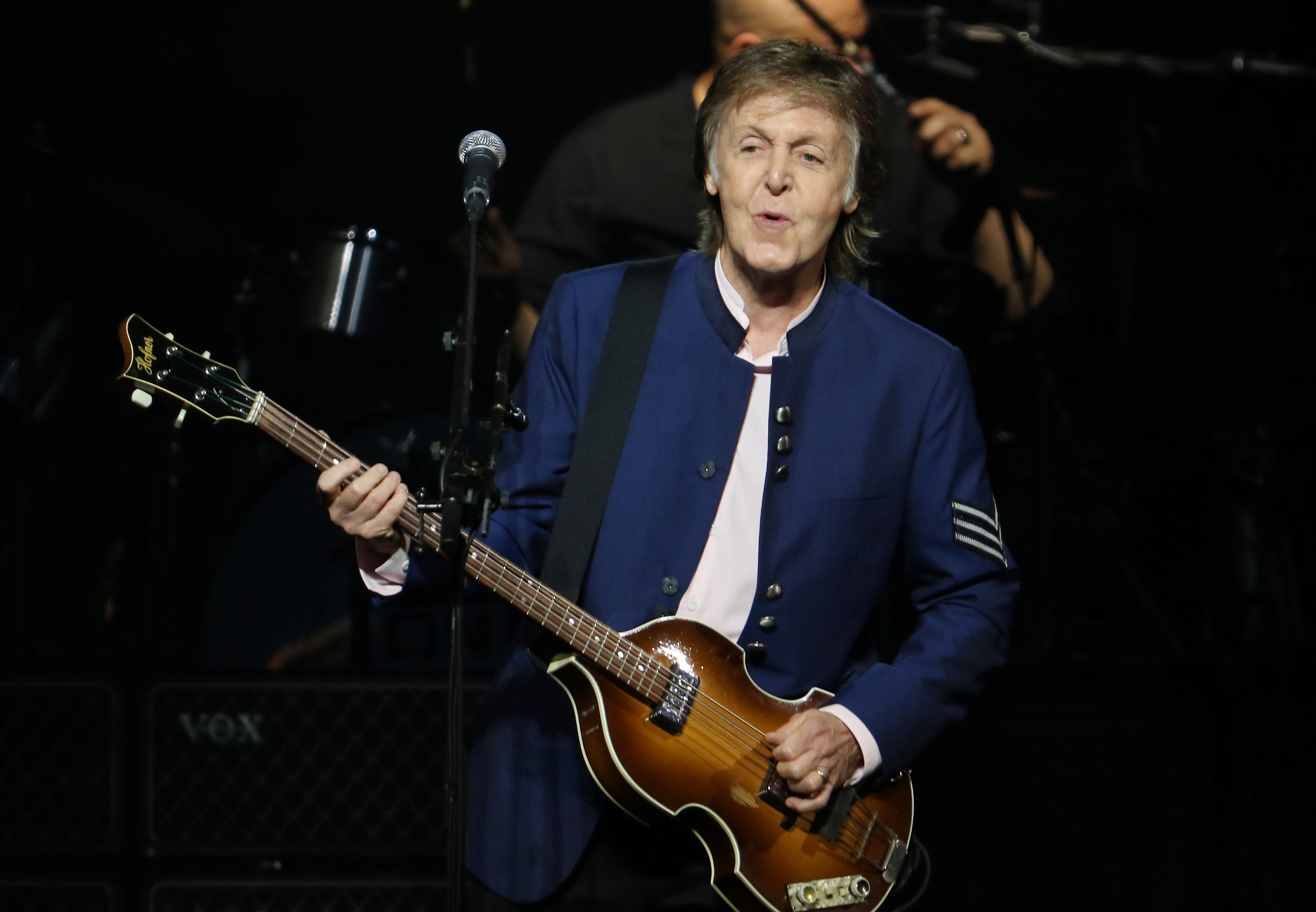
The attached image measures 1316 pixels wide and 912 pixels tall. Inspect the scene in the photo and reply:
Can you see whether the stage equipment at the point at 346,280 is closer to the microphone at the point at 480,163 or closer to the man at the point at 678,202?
the man at the point at 678,202

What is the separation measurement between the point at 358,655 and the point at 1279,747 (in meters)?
2.69

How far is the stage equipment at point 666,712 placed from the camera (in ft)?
6.50

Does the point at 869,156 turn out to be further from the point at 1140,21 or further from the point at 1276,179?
the point at 1140,21

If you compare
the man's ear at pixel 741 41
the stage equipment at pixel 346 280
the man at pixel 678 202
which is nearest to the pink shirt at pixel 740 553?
the man at pixel 678 202

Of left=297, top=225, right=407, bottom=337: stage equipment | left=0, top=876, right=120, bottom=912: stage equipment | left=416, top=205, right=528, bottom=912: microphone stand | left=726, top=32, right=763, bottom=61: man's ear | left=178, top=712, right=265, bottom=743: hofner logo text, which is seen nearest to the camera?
left=416, top=205, right=528, bottom=912: microphone stand

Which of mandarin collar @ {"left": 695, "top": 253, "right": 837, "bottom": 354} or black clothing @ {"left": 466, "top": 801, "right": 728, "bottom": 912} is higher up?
mandarin collar @ {"left": 695, "top": 253, "right": 837, "bottom": 354}

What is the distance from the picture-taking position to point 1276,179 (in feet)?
14.3

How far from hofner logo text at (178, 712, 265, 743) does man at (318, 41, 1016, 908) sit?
4.37 ft

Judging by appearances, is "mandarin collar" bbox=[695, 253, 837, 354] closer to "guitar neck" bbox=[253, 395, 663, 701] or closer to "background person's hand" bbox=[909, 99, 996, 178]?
"guitar neck" bbox=[253, 395, 663, 701]

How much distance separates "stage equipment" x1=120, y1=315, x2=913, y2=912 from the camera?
6.50 feet

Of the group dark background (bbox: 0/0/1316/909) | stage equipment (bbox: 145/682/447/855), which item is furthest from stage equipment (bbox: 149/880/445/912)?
dark background (bbox: 0/0/1316/909)

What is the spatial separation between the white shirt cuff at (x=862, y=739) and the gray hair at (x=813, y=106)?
2.85 feet

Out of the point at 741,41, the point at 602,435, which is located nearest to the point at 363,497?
the point at 602,435

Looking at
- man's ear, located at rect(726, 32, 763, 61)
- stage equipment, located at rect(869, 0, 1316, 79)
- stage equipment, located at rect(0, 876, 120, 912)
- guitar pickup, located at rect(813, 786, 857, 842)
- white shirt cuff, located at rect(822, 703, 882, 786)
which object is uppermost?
stage equipment, located at rect(869, 0, 1316, 79)
